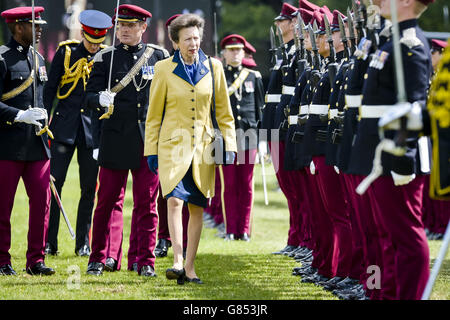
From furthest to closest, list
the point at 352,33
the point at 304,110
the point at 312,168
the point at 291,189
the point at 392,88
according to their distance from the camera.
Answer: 1. the point at 291,189
2. the point at 304,110
3. the point at 312,168
4. the point at 352,33
5. the point at 392,88

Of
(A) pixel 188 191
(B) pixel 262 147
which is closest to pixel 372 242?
(A) pixel 188 191

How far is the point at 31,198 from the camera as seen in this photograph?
28.3 feet

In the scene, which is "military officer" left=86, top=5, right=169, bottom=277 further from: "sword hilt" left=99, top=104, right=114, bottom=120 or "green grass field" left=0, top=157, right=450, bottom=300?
"green grass field" left=0, top=157, right=450, bottom=300

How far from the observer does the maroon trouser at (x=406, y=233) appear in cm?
592

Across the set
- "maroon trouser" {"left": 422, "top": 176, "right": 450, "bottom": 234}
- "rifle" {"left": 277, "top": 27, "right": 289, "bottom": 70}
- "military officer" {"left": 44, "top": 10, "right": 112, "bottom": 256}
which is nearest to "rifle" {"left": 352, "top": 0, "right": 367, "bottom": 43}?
"rifle" {"left": 277, "top": 27, "right": 289, "bottom": 70}

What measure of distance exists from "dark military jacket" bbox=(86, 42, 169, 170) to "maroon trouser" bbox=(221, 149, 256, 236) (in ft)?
14.0

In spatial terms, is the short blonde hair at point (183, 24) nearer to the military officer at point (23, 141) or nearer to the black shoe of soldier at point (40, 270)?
the military officer at point (23, 141)

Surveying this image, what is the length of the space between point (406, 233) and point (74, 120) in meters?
5.05

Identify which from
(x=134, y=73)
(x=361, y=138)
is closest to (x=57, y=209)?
(x=134, y=73)

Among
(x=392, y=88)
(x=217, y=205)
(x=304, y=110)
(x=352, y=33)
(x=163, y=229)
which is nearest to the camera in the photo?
(x=392, y=88)

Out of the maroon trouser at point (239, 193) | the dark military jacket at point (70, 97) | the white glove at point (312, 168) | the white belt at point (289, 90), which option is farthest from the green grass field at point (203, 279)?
the white belt at point (289, 90)

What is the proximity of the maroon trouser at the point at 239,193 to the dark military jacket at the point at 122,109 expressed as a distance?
427 cm

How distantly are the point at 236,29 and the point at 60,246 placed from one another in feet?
85.1

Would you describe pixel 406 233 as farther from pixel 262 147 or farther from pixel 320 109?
pixel 262 147
